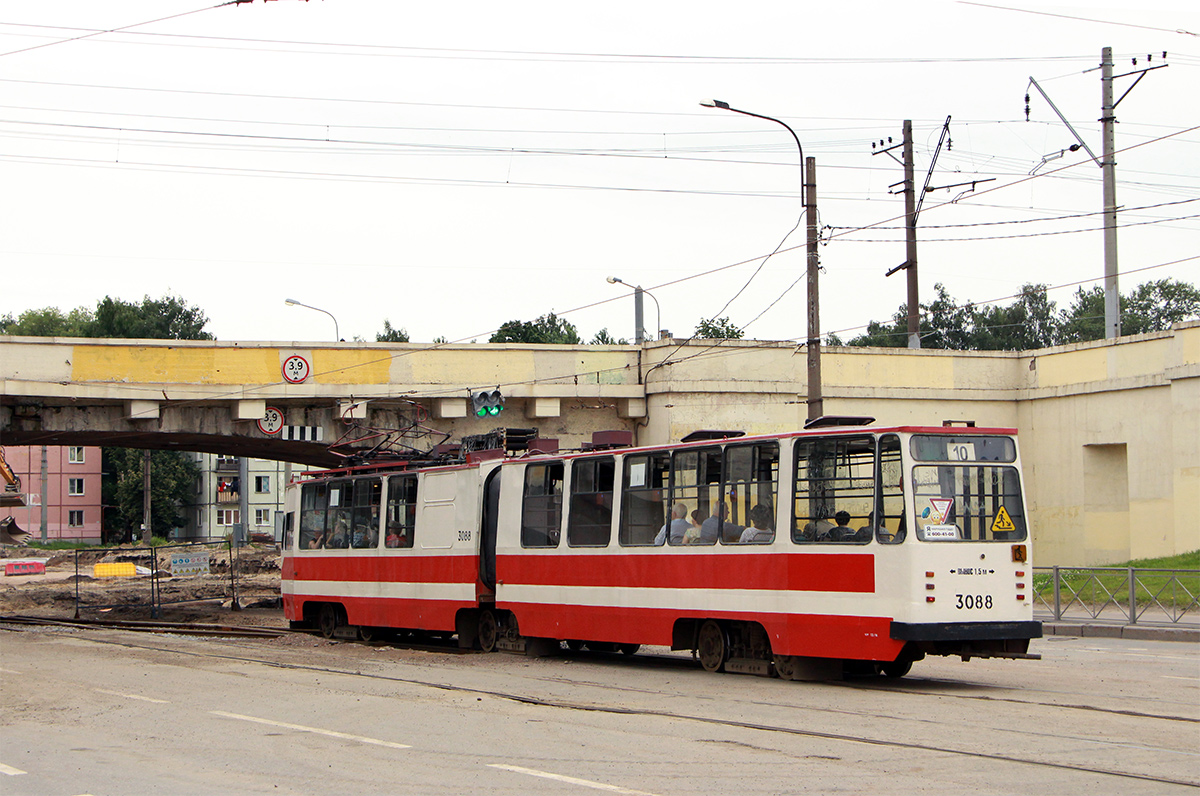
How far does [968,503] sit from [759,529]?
2.34 m

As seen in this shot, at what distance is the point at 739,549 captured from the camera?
1491 centimetres

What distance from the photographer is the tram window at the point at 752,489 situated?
1459cm

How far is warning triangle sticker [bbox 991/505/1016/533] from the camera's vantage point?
13.7 metres

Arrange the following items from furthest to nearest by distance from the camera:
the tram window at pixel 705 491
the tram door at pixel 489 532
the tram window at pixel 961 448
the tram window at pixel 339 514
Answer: the tram window at pixel 339 514, the tram door at pixel 489 532, the tram window at pixel 705 491, the tram window at pixel 961 448

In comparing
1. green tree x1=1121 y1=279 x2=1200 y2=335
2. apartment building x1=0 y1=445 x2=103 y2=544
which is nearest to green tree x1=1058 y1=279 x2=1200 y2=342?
green tree x1=1121 y1=279 x2=1200 y2=335

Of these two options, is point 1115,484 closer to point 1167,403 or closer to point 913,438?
point 1167,403

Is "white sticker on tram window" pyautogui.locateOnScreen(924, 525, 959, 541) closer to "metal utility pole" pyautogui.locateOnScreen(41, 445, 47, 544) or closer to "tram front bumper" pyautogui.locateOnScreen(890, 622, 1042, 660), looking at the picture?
"tram front bumper" pyautogui.locateOnScreen(890, 622, 1042, 660)

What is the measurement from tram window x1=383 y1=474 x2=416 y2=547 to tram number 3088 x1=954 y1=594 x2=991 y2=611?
10151 mm

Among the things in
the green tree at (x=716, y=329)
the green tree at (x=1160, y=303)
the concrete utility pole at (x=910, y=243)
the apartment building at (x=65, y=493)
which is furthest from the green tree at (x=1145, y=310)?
the apartment building at (x=65, y=493)

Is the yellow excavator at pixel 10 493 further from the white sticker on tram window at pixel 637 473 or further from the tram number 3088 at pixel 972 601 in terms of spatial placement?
the tram number 3088 at pixel 972 601

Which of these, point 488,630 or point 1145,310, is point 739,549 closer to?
point 488,630

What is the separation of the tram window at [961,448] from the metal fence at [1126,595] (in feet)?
30.7

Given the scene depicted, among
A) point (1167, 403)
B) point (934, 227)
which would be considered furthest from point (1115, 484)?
point (934, 227)

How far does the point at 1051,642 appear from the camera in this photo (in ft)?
67.9
